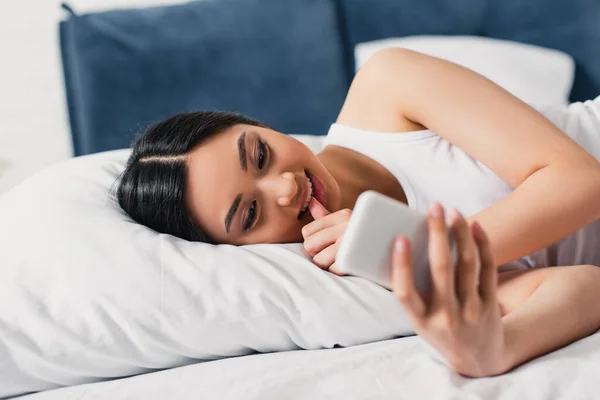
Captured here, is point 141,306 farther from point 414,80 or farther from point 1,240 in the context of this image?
point 414,80

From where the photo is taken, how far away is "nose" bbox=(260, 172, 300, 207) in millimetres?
966

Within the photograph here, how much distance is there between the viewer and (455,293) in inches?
24.0

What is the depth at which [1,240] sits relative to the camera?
3.28 ft

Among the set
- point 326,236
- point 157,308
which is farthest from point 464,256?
point 157,308

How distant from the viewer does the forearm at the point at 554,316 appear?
0.74 m

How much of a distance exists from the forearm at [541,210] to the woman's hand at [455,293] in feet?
0.78

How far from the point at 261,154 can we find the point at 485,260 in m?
0.50

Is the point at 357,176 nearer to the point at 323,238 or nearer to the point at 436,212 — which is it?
the point at 323,238

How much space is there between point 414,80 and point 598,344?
1.72 feet

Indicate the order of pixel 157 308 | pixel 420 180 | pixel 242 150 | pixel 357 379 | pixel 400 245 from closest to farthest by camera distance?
pixel 400 245
pixel 357 379
pixel 157 308
pixel 242 150
pixel 420 180

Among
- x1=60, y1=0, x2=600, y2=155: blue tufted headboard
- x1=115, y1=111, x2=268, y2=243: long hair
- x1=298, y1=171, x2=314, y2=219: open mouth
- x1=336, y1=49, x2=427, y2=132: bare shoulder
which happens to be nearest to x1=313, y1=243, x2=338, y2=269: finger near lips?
x1=298, y1=171, x2=314, y2=219: open mouth

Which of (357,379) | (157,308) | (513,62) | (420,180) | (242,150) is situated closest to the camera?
(357,379)

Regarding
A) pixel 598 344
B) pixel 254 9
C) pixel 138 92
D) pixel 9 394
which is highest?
pixel 254 9

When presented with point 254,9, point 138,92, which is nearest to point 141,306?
point 138,92
